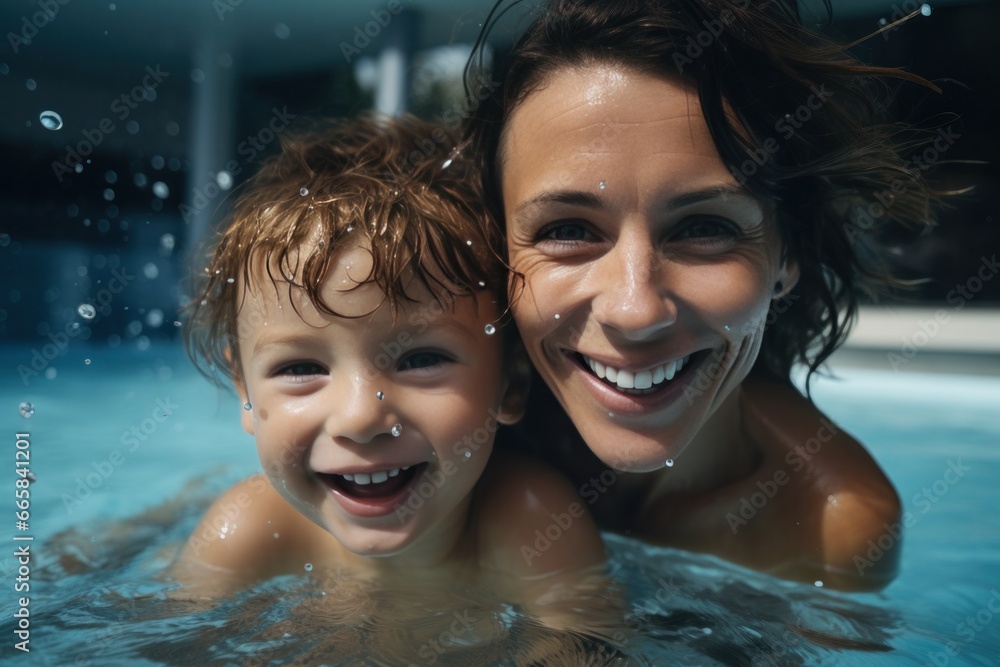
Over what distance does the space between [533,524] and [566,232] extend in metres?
0.77

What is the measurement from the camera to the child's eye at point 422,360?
207 centimetres

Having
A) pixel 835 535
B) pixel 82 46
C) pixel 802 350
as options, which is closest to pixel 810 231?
pixel 802 350

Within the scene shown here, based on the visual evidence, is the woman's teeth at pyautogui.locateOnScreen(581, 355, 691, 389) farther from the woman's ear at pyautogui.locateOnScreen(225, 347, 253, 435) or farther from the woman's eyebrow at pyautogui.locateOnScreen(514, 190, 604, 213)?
the woman's ear at pyautogui.locateOnScreen(225, 347, 253, 435)

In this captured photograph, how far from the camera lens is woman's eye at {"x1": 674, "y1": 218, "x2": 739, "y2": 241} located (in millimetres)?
2049

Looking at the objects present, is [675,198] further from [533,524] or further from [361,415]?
[533,524]

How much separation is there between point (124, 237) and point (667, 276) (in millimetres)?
9785

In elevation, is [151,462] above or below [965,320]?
below

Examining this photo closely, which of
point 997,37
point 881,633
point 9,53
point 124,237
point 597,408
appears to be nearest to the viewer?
point 597,408

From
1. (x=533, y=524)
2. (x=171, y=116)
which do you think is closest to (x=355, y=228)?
(x=533, y=524)

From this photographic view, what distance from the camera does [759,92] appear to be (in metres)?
2.15

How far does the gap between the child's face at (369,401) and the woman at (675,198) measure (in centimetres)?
20

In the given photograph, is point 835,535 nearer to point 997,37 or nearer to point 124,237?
point 997,37

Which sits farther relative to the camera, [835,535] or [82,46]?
[82,46]

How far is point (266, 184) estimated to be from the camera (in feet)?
8.20
